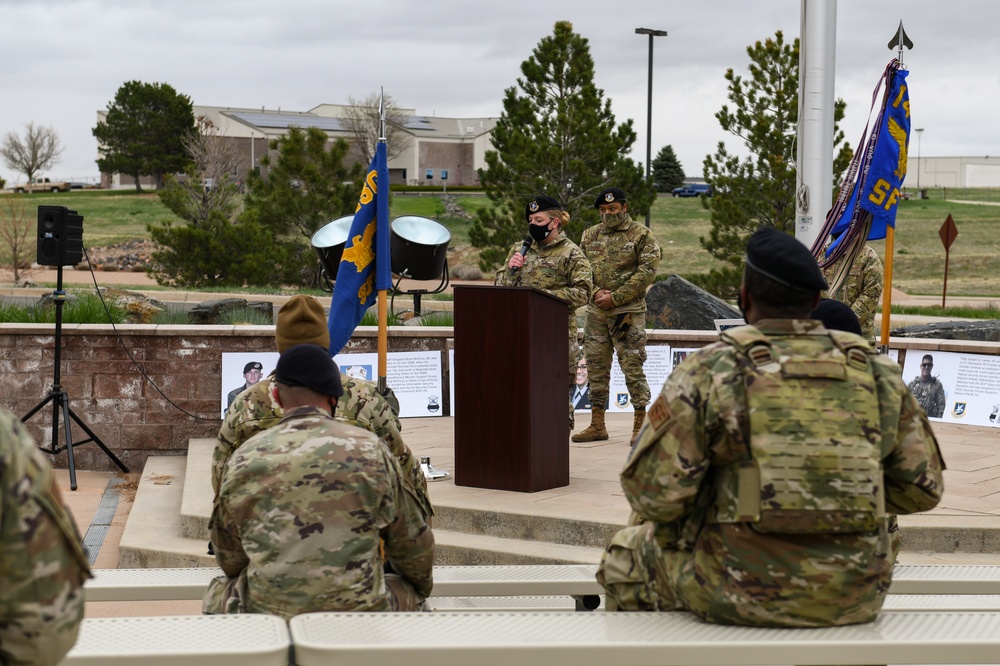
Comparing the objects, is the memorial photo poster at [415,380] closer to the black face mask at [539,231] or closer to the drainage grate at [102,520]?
the drainage grate at [102,520]

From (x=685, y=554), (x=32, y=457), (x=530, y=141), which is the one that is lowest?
(x=685, y=554)

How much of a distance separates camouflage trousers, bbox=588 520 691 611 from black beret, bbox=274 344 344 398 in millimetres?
1066

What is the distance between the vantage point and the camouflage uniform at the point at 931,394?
39.1 feet

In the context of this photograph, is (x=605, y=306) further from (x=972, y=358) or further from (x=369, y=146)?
(x=369, y=146)

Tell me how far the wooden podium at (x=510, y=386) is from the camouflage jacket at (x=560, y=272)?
1.20 m

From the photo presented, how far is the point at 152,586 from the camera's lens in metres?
4.72

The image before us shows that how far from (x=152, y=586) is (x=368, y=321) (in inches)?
337

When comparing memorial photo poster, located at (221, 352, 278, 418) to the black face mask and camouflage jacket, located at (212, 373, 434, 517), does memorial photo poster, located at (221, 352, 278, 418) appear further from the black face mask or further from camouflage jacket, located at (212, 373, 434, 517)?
camouflage jacket, located at (212, 373, 434, 517)

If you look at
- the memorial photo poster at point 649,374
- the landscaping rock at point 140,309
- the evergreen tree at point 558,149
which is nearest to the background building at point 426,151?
the evergreen tree at point 558,149

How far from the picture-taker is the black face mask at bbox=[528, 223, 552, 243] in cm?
938

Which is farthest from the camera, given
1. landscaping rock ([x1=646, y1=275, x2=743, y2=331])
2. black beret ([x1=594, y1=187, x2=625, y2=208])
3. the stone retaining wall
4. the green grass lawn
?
the green grass lawn

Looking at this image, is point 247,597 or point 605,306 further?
point 605,306

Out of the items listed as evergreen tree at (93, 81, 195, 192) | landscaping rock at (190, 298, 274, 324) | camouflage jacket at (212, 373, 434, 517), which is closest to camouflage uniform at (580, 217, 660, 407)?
camouflage jacket at (212, 373, 434, 517)

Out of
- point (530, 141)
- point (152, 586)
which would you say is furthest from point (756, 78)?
point (152, 586)
